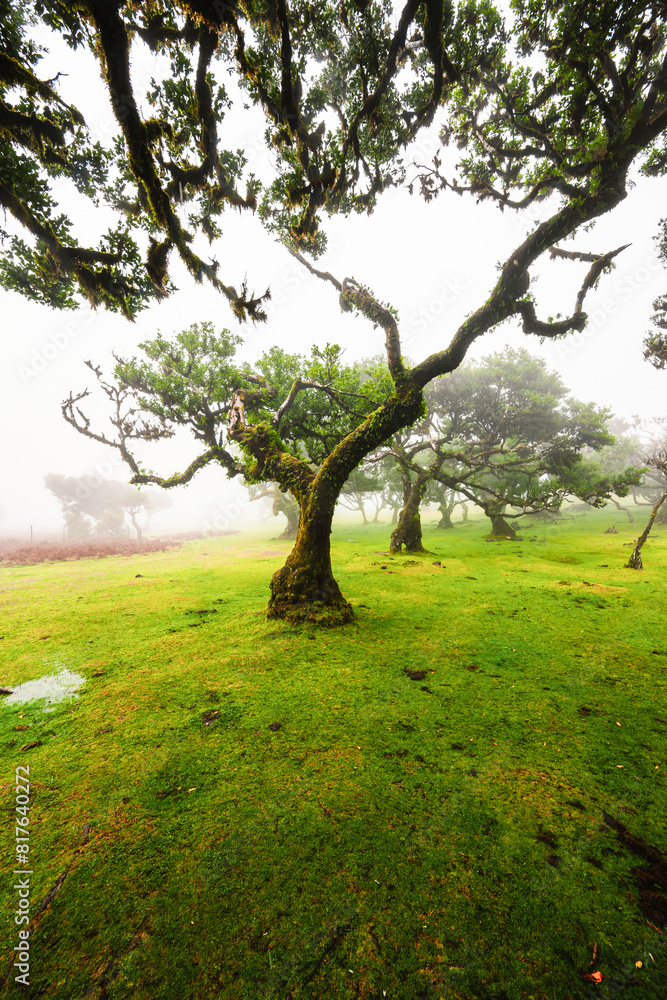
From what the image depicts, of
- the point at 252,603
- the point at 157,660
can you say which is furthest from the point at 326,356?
the point at 157,660

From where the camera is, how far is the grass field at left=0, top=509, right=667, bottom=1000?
1646 mm

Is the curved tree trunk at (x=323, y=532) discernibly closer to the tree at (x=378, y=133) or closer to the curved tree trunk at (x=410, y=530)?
the tree at (x=378, y=133)

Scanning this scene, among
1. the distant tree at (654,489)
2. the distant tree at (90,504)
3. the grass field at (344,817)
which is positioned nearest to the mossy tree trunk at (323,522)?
the grass field at (344,817)

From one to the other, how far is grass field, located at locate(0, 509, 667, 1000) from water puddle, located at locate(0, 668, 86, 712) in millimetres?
143

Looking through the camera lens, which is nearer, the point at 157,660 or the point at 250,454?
the point at 157,660

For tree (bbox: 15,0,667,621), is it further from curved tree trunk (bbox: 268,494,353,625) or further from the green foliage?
the green foliage

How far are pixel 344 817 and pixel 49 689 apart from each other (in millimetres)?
3983

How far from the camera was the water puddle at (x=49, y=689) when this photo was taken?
3.92 m

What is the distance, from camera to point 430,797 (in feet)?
8.55

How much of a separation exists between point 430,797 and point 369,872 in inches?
29.4

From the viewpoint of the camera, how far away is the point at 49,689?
4172 millimetres

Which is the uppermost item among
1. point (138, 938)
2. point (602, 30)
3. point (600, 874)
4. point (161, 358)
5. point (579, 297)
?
point (602, 30)

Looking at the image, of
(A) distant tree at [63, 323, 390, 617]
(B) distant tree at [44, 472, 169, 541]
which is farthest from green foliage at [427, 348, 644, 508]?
(B) distant tree at [44, 472, 169, 541]

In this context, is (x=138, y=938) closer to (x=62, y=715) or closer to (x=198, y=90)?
(x=62, y=715)
